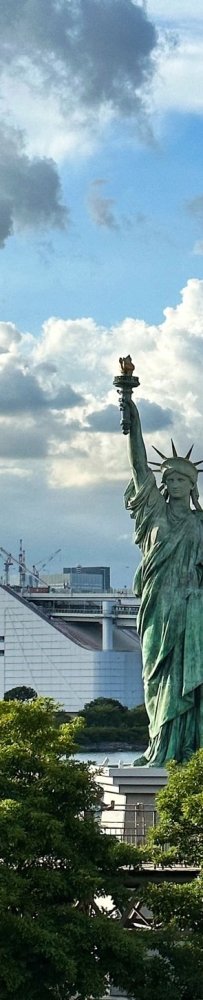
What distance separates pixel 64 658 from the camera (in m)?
122

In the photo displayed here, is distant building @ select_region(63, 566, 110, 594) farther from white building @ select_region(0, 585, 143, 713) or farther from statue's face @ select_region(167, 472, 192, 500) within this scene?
statue's face @ select_region(167, 472, 192, 500)

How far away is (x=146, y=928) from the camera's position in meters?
23.2

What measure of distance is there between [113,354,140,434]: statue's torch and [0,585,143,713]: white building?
8916 cm

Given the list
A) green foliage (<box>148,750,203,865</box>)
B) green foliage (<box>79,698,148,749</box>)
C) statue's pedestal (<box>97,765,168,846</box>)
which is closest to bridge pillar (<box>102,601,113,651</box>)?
green foliage (<box>79,698,148,749</box>)

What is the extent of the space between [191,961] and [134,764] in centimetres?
571

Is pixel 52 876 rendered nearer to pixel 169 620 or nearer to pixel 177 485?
pixel 169 620

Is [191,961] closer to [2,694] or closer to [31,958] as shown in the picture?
[31,958]

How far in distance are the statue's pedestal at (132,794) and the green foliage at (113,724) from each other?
221ft

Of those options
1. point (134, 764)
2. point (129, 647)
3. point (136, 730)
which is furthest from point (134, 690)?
point (134, 764)

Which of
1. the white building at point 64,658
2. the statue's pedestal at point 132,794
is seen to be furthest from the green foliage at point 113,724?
the statue's pedestal at point 132,794

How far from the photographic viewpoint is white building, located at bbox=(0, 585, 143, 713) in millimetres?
119062

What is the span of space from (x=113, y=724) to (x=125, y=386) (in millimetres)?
77511

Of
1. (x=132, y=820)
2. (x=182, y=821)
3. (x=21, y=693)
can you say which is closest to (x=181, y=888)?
(x=182, y=821)

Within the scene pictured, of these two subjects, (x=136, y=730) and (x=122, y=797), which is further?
(x=136, y=730)
